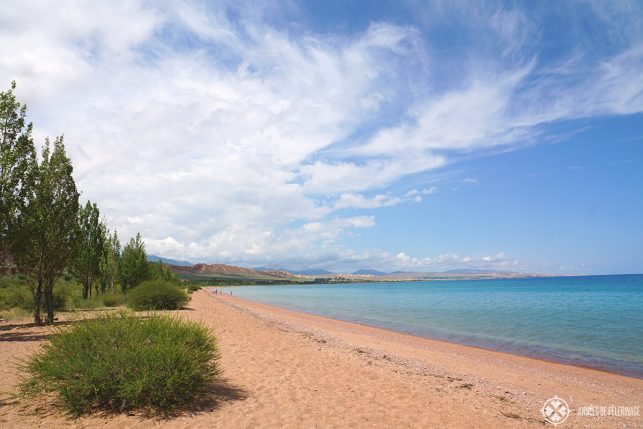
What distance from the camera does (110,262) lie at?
112 ft

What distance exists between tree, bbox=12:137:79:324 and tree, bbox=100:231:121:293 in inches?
604

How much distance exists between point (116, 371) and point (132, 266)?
36236mm

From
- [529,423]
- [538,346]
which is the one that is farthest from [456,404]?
[538,346]

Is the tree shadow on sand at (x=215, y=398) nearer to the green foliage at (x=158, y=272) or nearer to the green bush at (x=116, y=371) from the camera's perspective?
the green bush at (x=116, y=371)

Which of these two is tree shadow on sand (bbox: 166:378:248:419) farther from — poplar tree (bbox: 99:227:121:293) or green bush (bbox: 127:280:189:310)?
poplar tree (bbox: 99:227:121:293)

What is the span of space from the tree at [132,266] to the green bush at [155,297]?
15169 mm

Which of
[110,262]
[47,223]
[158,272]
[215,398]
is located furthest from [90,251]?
[215,398]

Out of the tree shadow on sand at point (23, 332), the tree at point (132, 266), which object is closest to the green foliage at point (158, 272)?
the tree at point (132, 266)

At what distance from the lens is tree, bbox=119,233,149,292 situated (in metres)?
38.7

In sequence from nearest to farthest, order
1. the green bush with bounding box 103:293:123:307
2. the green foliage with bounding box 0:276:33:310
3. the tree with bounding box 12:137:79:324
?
the tree with bounding box 12:137:79:324, the green foliage with bounding box 0:276:33:310, the green bush with bounding box 103:293:123:307

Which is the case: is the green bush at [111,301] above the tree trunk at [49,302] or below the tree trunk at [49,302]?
below

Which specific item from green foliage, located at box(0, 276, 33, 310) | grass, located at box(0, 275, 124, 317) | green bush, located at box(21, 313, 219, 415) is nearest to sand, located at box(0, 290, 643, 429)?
green bush, located at box(21, 313, 219, 415)

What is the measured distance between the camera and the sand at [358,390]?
22.1ft

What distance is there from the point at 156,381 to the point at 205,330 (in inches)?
70.5
